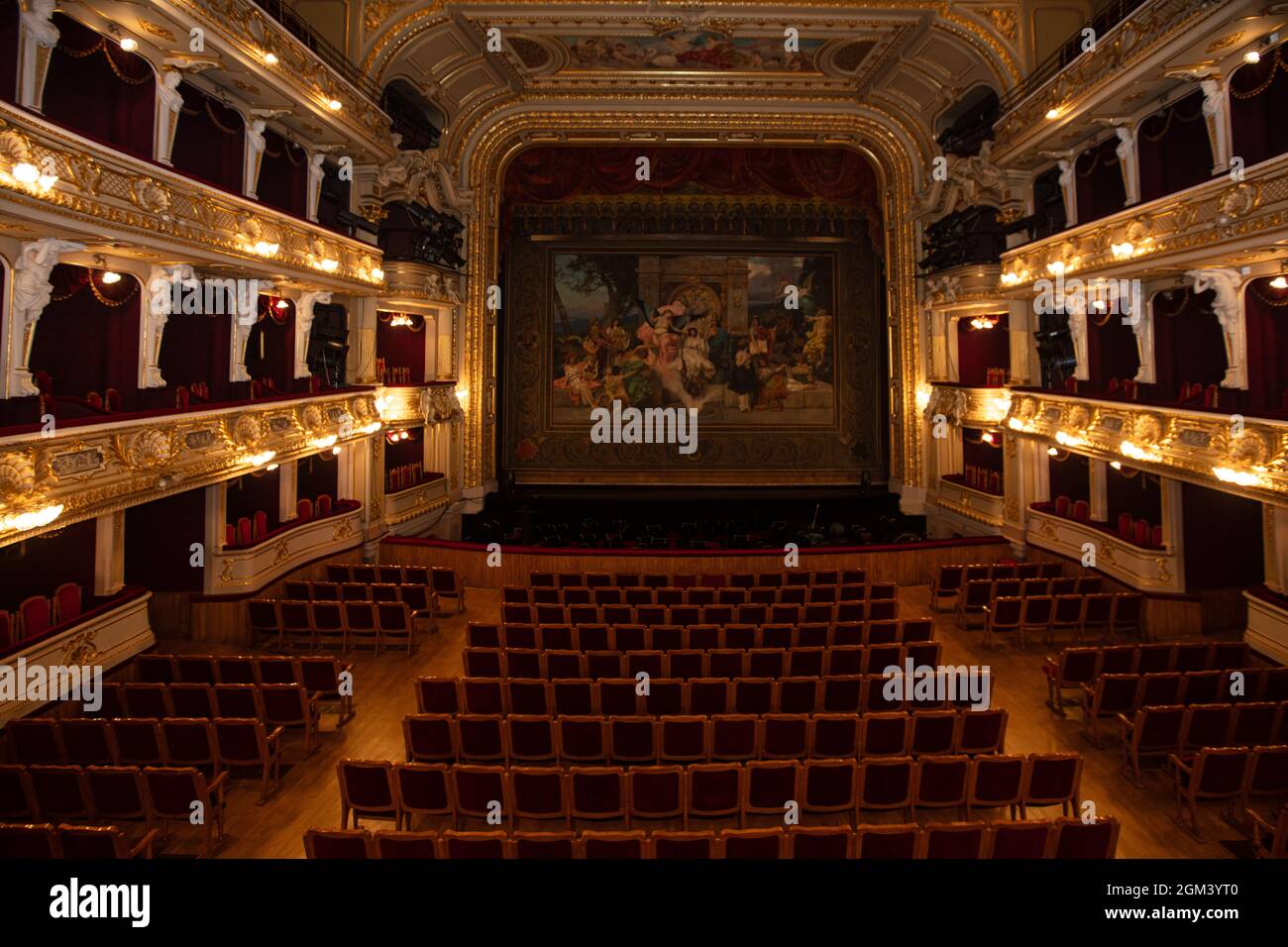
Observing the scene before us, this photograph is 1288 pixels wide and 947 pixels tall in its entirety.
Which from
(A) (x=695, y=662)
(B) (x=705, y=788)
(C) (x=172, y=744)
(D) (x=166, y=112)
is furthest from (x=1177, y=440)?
(D) (x=166, y=112)

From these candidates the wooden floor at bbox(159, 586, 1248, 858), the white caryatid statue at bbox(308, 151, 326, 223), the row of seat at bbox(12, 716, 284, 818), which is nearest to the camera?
the wooden floor at bbox(159, 586, 1248, 858)

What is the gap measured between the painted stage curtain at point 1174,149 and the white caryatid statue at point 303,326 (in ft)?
39.2

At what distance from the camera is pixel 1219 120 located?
9.52 m

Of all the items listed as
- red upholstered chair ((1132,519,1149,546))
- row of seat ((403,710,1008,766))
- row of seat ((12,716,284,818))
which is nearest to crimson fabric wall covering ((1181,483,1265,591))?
red upholstered chair ((1132,519,1149,546))

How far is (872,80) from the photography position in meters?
16.8

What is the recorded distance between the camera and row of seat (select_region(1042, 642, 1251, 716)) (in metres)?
7.68

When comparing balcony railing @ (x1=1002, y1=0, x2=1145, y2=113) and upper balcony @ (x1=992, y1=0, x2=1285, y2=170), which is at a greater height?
balcony railing @ (x1=1002, y1=0, x2=1145, y2=113)

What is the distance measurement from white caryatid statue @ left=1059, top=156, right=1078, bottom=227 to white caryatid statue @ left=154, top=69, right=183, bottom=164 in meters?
12.5

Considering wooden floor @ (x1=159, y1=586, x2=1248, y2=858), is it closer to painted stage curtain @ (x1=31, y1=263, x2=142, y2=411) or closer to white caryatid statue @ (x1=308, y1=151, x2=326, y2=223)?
painted stage curtain @ (x1=31, y1=263, x2=142, y2=411)

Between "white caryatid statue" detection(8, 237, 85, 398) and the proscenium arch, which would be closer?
"white caryatid statue" detection(8, 237, 85, 398)

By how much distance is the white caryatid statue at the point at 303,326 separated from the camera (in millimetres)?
12648

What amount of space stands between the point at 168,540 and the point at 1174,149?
46.0ft

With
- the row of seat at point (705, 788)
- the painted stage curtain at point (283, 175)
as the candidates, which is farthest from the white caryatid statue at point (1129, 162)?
the painted stage curtain at point (283, 175)
